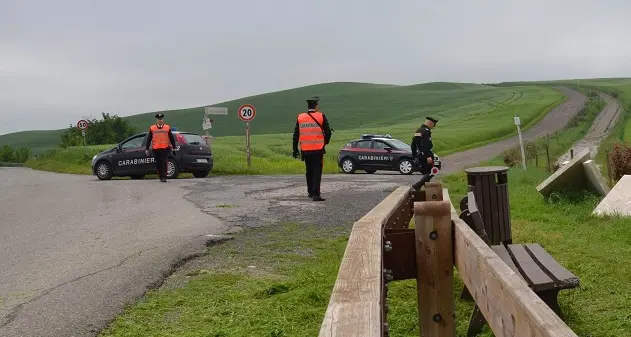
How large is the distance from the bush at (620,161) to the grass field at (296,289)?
21.0ft

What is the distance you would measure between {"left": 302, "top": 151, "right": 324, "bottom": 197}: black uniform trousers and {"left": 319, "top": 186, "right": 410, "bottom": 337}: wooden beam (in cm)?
819

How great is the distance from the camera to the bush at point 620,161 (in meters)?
15.8

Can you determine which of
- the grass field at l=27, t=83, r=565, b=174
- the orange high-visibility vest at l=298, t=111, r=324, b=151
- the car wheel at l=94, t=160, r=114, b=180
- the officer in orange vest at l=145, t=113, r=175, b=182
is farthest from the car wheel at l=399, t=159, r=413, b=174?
the orange high-visibility vest at l=298, t=111, r=324, b=151

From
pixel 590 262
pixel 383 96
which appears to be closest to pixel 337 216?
pixel 590 262

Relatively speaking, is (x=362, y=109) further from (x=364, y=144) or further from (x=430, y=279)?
(x=430, y=279)

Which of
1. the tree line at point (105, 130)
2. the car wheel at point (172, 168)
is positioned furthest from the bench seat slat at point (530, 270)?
the tree line at point (105, 130)

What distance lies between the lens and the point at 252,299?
5551 millimetres

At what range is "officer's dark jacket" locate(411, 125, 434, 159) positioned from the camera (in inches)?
542

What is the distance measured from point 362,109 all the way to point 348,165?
2636 inches

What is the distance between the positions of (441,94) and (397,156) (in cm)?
8544

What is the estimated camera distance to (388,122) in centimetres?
7900

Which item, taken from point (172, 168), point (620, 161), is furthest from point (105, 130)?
point (620, 161)

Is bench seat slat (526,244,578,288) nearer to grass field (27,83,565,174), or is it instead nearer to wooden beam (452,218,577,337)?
wooden beam (452,218,577,337)

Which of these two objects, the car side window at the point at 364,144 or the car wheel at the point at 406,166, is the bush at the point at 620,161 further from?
the car side window at the point at 364,144
